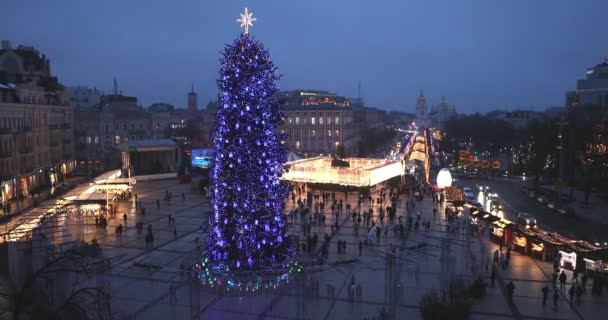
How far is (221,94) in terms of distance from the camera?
19.4m

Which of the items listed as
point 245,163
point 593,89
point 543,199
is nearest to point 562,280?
point 245,163

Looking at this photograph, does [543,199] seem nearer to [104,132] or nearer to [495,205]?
[495,205]

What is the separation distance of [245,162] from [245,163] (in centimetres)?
4

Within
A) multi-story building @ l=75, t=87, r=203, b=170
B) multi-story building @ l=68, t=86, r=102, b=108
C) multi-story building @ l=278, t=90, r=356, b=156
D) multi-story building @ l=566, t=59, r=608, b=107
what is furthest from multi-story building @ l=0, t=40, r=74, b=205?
multi-story building @ l=566, t=59, r=608, b=107

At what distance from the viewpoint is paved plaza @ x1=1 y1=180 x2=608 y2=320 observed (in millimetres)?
16547

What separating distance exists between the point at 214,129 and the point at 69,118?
143 ft

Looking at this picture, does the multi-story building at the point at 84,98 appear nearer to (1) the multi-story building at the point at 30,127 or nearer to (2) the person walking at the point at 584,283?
(1) the multi-story building at the point at 30,127

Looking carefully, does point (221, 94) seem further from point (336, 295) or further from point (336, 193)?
point (336, 193)

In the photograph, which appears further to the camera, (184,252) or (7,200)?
(7,200)

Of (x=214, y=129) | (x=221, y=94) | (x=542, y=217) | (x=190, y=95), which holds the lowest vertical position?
(x=542, y=217)

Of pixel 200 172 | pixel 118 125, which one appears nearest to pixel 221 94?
pixel 200 172

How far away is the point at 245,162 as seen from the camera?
19109mm

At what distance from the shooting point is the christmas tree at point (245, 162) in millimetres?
19125

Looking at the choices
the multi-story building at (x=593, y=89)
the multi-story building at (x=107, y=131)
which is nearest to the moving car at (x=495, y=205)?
the multi-story building at (x=107, y=131)
